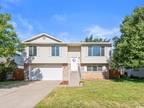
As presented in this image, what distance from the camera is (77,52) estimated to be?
43031 millimetres

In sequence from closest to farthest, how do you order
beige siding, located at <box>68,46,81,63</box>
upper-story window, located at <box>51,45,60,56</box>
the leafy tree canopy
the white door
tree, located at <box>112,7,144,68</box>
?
the leafy tree canopy, tree, located at <box>112,7,144,68</box>, upper-story window, located at <box>51,45,60,56</box>, the white door, beige siding, located at <box>68,46,81,63</box>

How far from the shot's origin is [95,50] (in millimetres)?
41531

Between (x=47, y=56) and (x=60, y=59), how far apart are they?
1.89 metres

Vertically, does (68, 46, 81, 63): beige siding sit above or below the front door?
above

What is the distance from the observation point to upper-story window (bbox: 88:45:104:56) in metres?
41.4

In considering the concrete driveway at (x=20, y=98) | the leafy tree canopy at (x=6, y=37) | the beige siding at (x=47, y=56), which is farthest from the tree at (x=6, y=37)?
the beige siding at (x=47, y=56)

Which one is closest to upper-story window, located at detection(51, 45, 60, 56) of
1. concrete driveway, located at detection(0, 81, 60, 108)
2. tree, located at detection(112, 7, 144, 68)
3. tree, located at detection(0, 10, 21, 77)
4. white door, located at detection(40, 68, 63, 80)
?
white door, located at detection(40, 68, 63, 80)

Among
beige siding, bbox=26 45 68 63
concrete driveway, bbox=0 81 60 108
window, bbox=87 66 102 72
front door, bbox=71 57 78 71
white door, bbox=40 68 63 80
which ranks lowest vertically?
concrete driveway, bbox=0 81 60 108

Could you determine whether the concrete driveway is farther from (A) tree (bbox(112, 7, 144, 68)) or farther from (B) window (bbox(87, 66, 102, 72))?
(B) window (bbox(87, 66, 102, 72))

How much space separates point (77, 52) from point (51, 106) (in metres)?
28.8

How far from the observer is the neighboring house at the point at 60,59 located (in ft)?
135

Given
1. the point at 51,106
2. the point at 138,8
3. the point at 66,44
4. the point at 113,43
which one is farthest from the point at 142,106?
the point at 66,44

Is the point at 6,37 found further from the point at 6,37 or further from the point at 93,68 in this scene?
the point at 93,68

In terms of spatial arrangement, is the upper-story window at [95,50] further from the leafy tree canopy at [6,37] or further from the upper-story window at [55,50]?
the leafy tree canopy at [6,37]
